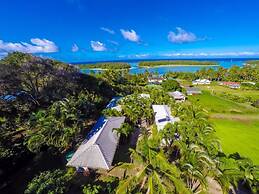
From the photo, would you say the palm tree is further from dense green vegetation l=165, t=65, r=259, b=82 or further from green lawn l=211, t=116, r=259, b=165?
dense green vegetation l=165, t=65, r=259, b=82

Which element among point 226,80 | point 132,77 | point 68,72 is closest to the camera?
point 68,72

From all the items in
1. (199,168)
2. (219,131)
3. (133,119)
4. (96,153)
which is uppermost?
(199,168)

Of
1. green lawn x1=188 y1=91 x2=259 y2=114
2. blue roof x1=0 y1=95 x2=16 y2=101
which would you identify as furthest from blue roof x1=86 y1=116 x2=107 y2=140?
green lawn x1=188 y1=91 x2=259 y2=114

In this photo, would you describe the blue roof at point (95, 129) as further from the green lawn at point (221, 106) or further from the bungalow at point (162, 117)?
the green lawn at point (221, 106)

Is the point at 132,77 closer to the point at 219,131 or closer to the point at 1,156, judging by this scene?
the point at 219,131

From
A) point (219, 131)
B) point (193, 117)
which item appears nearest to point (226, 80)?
point (219, 131)
